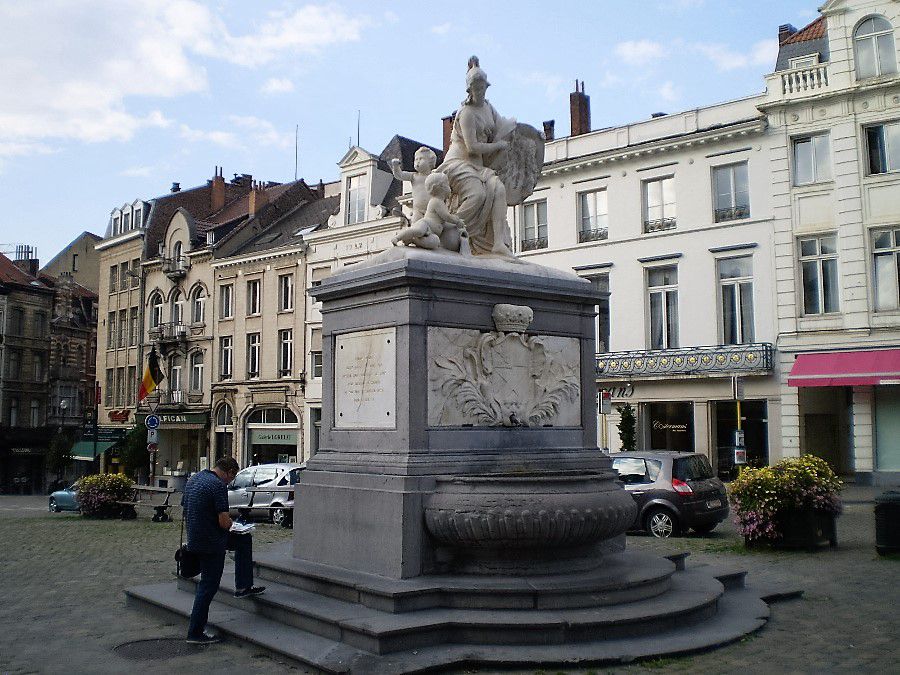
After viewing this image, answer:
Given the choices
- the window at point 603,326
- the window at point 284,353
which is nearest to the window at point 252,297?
the window at point 284,353

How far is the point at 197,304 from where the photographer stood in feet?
158

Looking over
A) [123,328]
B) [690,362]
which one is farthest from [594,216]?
[123,328]

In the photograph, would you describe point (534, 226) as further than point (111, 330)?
No

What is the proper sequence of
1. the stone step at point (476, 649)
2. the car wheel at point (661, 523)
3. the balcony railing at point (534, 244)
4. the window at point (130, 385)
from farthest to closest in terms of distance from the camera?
the window at point (130, 385)
the balcony railing at point (534, 244)
the car wheel at point (661, 523)
the stone step at point (476, 649)

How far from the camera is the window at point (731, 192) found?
96.8ft

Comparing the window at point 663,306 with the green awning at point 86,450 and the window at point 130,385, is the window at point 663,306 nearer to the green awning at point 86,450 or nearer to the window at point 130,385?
the green awning at point 86,450

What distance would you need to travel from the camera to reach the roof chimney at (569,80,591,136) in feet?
116

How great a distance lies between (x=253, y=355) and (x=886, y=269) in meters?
28.5

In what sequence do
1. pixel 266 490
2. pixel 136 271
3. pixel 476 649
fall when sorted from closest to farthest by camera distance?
pixel 476 649, pixel 266 490, pixel 136 271

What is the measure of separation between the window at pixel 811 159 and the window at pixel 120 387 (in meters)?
39.2

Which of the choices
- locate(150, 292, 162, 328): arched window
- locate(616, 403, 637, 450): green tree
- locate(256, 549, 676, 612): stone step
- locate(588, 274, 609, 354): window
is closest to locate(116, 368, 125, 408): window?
locate(150, 292, 162, 328): arched window

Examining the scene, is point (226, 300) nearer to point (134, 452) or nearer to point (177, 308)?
point (177, 308)

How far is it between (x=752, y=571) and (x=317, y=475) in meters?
5.75

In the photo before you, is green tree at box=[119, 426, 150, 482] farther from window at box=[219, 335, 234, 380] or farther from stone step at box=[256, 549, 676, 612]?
stone step at box=[256, 549, 676, 612]
